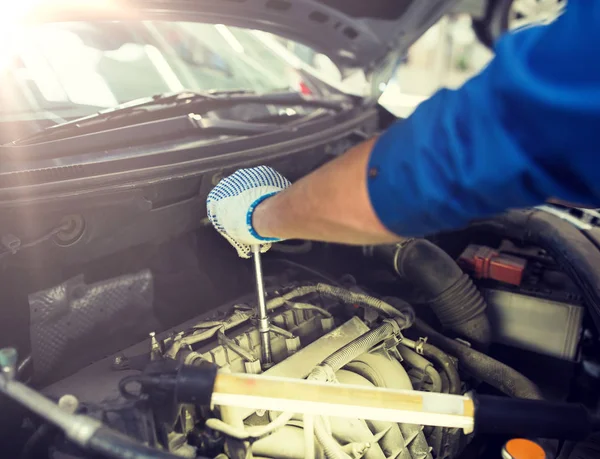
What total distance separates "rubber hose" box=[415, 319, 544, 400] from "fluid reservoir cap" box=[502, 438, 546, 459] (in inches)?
6.3

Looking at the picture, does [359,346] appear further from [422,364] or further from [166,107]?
[166,107]

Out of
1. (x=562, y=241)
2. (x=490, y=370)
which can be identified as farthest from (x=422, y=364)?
(x=562, y=241)

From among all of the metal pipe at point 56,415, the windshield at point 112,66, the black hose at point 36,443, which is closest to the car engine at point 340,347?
the black hose at point 36,443

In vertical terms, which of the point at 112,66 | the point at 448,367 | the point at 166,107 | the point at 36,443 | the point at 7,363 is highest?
the point at 112,66

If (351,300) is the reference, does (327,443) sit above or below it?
below

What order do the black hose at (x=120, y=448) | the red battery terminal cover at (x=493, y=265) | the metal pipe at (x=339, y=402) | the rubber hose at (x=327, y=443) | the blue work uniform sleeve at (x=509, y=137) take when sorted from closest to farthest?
the blue work uniform sleeve at (x=509, y=137) < the black hose at (x=120, y=448) < the metal pipe at (x=339, y=402) < the rubber hose at (x=327, y=443) < the red battery terminal cover at (x=493, y=265)

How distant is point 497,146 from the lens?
1.93ft

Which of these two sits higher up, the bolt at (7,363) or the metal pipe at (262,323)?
the bolt at (7,363)

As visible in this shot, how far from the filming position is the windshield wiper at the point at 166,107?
50.8 inches

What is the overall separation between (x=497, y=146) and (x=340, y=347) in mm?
745

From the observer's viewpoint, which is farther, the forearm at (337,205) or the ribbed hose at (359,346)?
the ribbed hose at (359,346)

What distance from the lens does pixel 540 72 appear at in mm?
560

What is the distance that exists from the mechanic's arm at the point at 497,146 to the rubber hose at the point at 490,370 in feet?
2.54

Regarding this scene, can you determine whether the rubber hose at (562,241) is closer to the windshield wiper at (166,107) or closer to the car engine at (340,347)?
the car engine at (340,347)
